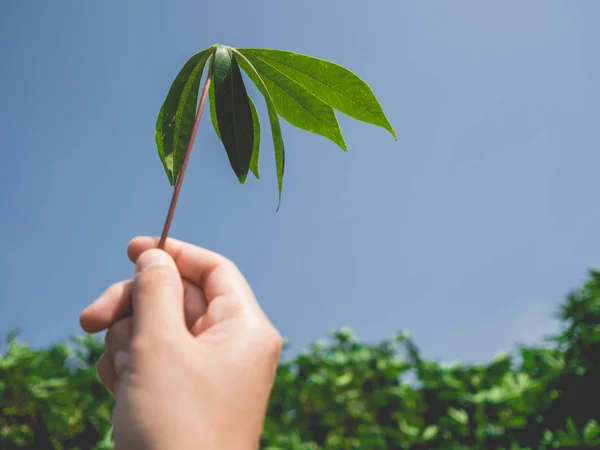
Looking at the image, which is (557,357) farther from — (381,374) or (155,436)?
(155,436)

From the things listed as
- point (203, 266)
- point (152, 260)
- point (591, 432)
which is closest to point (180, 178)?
point (152, 260)

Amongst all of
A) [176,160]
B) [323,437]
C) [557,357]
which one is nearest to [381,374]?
[323,437]

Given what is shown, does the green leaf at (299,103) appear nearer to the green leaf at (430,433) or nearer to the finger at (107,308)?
the finger at (107,308)

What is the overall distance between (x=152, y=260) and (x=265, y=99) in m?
0.44

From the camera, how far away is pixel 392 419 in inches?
143

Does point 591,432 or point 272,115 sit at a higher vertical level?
point 272,115

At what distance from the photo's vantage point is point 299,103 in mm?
1236

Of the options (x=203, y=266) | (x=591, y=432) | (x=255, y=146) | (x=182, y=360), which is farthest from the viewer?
(x=591, y=432)

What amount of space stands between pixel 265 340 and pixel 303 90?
1.93 ft

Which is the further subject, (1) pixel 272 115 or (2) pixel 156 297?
(1) pixel 272 115

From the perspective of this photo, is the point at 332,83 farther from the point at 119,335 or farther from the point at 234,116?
the point at 119,335

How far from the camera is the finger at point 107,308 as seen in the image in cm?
101

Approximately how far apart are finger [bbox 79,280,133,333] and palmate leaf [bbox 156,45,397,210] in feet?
0.97

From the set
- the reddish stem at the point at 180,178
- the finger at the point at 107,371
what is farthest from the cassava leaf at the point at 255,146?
the finger at the point at 107,371
